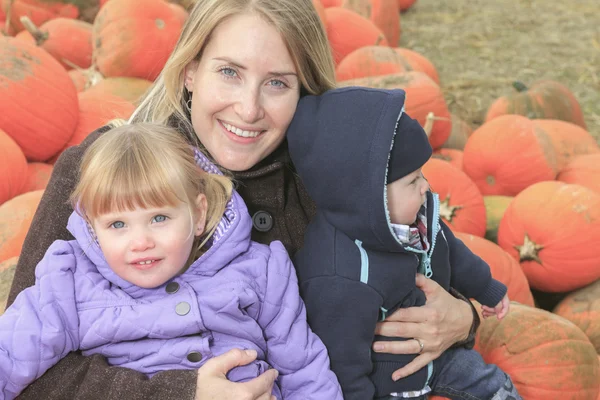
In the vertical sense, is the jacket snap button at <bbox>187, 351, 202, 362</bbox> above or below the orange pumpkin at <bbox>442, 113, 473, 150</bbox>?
above

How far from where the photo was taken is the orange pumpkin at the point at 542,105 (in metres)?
5.97

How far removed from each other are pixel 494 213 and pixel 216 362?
10.3ft

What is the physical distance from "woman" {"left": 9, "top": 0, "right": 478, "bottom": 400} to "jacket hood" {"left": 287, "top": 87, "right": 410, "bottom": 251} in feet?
0.63

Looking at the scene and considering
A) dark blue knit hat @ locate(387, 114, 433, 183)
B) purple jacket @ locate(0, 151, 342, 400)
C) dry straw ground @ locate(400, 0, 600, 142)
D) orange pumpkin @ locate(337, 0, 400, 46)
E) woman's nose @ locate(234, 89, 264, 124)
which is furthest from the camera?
dry straw ground @ locate(400, 0, 600, 142)

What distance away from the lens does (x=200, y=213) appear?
7.55ft

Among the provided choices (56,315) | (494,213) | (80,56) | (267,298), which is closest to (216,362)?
(267,298)

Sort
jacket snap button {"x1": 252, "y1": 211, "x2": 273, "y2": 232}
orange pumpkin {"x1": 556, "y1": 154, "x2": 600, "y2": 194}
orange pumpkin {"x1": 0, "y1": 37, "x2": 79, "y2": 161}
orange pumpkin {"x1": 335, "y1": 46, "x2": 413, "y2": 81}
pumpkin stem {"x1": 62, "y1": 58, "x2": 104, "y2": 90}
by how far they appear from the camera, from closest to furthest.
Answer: jacket snap button {"x1": 252, "y1": 211, "x2": 273, "y2": 232} < orange pumpkin {"x1": 0, "y1": 37, "x2": 79, "y2": 161} < orange pumpkin {"x1": 556, "y1": 154, "x2": 600, "y2": 194} < pumpkin stem {"x1": 62, "y1": 58, "x2": 104, "y2": 90} < orange pumpkin {"x1": 335, "y1": 46, "x2": 413, "y2": 81}

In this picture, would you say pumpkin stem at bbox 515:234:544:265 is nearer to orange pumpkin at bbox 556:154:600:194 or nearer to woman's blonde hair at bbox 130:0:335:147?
orange pumpkin at bbox 556:154:600:194

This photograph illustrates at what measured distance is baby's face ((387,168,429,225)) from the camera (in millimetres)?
2365

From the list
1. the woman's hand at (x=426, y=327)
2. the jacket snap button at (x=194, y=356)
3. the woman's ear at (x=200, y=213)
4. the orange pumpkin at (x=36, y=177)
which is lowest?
the orange pumpkin at (x=36, y=177)

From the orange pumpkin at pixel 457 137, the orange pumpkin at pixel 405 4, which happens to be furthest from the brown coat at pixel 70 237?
the orange pumpkin at pixel 405 4

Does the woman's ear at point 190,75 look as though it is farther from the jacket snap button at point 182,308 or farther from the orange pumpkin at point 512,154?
the orange pumpkin at point 512,154

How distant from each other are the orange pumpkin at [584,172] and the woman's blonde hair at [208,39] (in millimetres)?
2658

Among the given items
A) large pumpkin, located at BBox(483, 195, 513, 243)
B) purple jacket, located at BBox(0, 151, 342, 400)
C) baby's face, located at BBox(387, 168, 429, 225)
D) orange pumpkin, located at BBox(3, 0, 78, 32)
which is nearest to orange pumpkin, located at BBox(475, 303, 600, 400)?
baby's face, located at BBox(387, 168, 429, 225)
